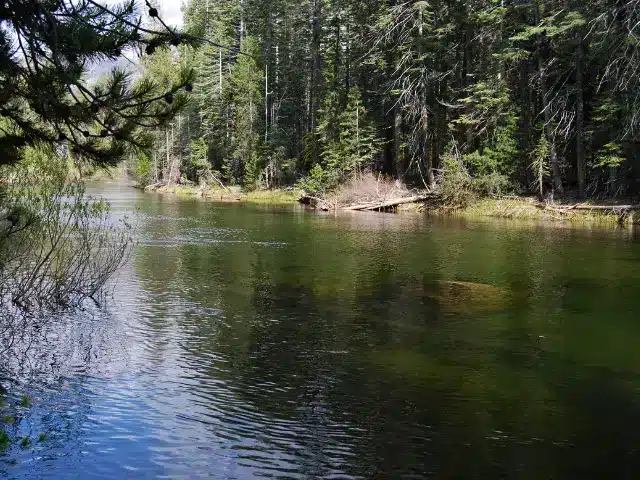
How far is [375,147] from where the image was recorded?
4312cm

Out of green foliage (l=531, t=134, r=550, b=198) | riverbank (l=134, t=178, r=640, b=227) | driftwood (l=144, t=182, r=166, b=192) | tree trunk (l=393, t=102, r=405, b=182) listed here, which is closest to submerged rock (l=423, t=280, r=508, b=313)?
riverbank (l=134, t=178, r=640, b=227)

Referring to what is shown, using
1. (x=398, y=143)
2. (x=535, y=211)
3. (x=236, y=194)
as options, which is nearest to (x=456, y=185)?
(x=535, y=211)

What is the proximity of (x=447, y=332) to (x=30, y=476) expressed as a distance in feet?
23.2

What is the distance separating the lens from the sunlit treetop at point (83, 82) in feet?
16.7

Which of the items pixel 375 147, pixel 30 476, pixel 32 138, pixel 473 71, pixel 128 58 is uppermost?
pixel 473 71

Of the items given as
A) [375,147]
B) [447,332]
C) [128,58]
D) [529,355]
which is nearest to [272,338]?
[447,332]

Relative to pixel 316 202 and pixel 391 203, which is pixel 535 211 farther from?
pixel 316 202

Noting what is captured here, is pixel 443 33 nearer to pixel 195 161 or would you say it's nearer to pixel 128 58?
pixel 195 161

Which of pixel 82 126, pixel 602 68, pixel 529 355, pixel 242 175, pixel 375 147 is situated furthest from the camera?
pixel 242 175

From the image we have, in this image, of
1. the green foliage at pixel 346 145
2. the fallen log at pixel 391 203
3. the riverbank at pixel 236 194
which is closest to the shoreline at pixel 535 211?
the fallen log at pixel 391 203

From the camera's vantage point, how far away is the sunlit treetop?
5094 millimetres

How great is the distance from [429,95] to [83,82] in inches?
1453

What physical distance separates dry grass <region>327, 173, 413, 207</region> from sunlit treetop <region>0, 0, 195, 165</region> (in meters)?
31.2

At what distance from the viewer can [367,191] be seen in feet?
125
